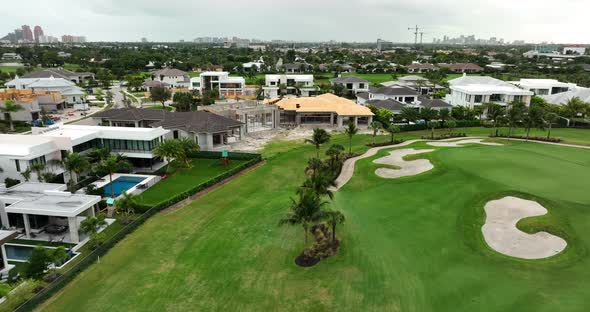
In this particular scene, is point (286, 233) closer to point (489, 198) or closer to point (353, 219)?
point (353, 219)

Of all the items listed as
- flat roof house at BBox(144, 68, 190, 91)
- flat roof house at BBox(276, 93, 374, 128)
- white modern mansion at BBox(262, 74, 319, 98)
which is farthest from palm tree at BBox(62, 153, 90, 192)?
flat roof house at BBox(144, 68, 190, 91)

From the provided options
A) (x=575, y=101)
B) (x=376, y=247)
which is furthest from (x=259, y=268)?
(x=575, y=101)

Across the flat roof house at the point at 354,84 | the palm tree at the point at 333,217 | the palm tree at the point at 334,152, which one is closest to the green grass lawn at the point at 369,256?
the palm tree at the point at 333,217

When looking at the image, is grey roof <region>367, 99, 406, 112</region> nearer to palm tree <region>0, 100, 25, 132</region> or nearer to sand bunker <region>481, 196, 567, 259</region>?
sand bunker <region>481, 196, 567, 259</region>

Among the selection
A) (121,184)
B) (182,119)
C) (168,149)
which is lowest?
(121,184)

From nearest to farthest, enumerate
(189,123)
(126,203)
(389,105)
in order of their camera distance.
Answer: (126,203) < (189,123) < (389,105)

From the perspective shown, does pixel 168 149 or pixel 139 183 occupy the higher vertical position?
pixel 168 149

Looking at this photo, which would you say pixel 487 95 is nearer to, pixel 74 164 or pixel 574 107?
pixel 574 107

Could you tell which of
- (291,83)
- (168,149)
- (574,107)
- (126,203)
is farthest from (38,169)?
(291,83)
